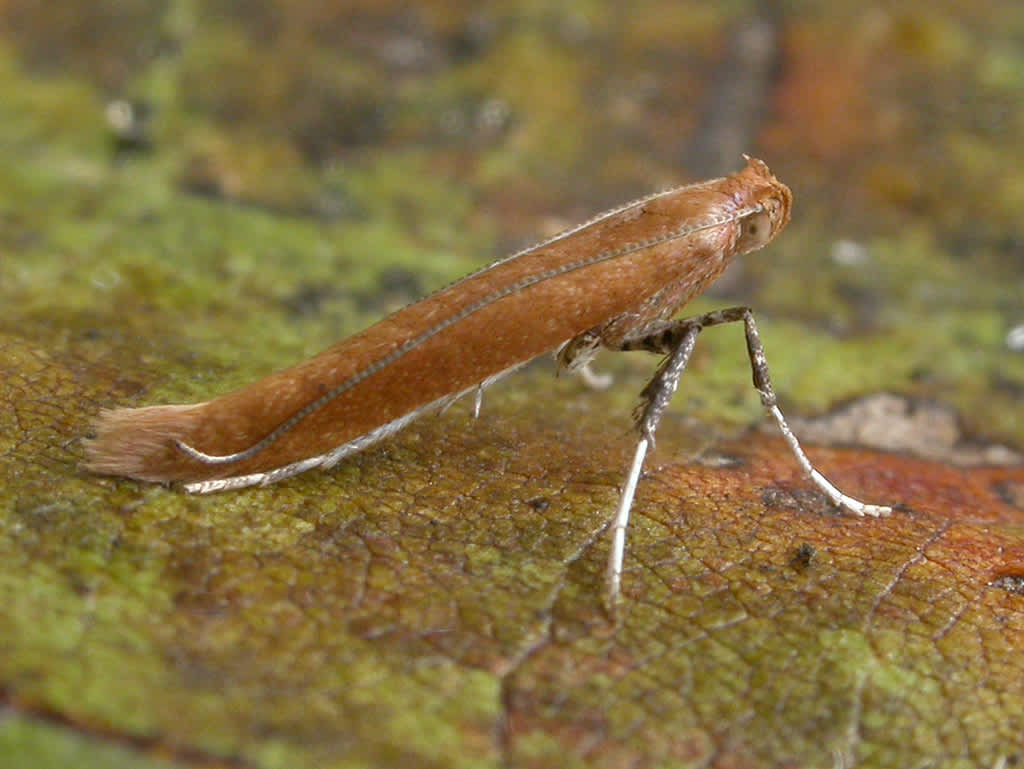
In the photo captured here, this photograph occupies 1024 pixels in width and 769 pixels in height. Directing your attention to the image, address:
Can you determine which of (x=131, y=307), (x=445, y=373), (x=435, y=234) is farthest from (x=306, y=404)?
(x=435, y=234)

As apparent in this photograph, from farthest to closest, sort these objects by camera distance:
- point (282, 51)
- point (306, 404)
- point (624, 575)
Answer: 1. point (282, 51)
2. point (306, 404)
3. point (624, 575)

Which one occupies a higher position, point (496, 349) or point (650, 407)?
point (496, 349)

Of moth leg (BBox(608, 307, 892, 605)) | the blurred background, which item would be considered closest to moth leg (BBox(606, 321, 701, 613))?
moth leg (BBox(608, 307, 892, 605))

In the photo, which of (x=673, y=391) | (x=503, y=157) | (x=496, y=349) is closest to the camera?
(x=496, y=349)

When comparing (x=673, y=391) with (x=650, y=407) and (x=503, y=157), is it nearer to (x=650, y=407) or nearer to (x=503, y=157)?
(x=650, y=407)

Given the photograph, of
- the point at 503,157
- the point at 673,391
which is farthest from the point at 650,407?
the point at 503,157

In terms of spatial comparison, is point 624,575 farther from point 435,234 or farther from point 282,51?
point 282,51

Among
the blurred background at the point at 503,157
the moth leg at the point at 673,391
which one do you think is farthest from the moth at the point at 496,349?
the blurred background at the point at 503,157

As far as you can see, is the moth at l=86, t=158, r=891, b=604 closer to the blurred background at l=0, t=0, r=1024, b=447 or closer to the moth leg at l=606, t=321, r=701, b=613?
the moth leg at l=606, t=321, r=701, b=613
